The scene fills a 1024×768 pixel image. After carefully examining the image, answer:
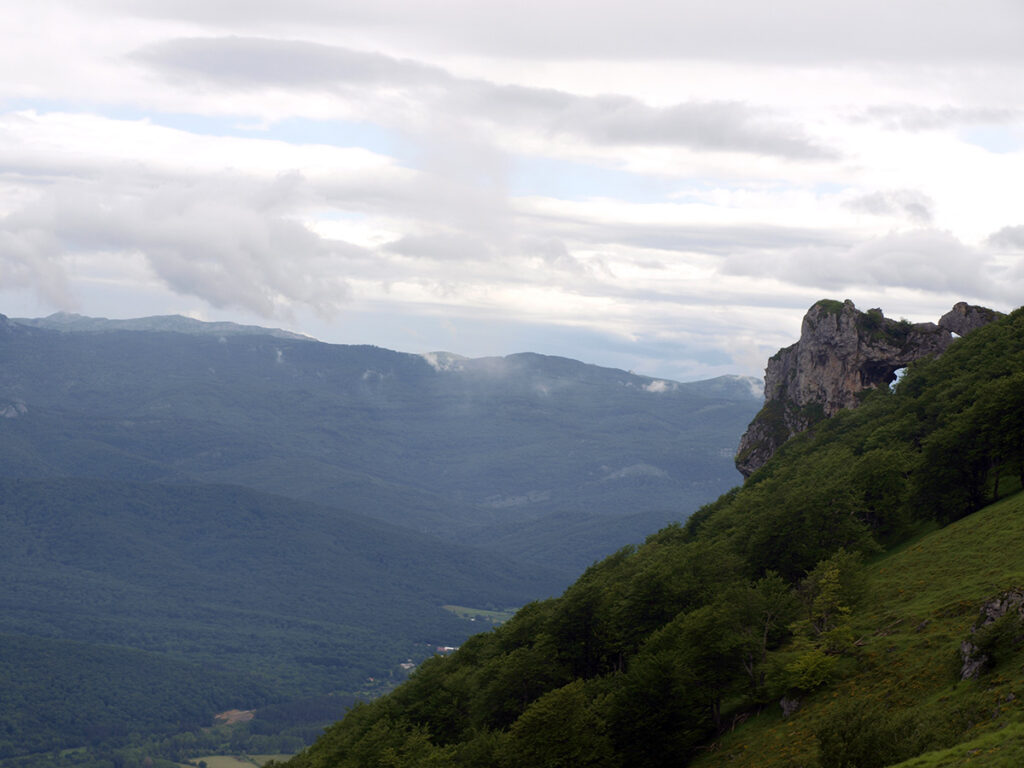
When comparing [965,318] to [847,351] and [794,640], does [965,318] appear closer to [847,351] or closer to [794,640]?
[847,351]

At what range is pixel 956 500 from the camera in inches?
3556

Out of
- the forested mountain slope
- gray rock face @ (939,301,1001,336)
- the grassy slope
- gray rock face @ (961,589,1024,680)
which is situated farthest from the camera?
gray rock face @ (939,301,1001,336)

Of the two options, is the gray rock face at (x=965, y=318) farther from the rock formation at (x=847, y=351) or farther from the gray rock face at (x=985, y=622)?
the gray rock face at (x=985, y=622)

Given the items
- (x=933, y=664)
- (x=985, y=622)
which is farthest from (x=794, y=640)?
(x=985, y=622)

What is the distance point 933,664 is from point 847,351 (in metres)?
96.8

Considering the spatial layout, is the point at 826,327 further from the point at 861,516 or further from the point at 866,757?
the point at 866,757

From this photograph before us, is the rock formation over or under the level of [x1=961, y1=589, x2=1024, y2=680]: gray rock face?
over

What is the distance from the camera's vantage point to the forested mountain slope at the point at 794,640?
58156 millimetres

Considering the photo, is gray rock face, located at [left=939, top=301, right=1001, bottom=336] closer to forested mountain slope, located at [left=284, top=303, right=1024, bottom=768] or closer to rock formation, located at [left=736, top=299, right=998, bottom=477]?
rock formation, located at [left=736, top=299, right=998, bottom=477]

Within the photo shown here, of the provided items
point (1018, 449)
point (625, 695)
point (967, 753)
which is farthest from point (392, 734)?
point (1018, 449)

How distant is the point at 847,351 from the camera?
15112 cm

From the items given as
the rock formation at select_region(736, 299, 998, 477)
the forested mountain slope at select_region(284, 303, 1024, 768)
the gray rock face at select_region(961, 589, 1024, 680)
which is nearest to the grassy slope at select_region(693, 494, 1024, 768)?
the forested mountain slope at select_region(284, 303, 1024, 768)

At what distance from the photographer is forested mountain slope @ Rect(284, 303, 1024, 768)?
58156mm

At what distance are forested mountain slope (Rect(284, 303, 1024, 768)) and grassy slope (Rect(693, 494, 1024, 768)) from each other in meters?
0.18
